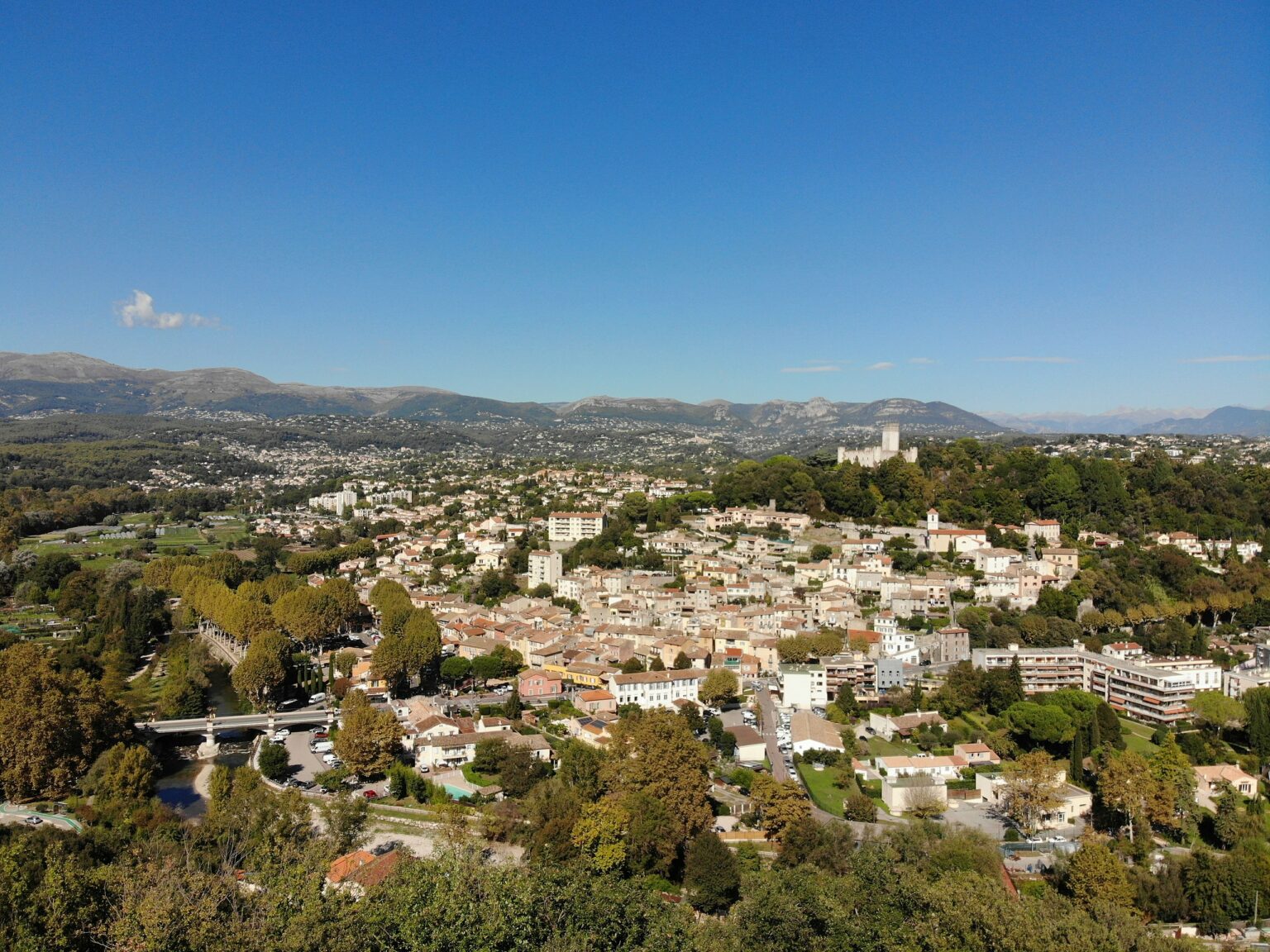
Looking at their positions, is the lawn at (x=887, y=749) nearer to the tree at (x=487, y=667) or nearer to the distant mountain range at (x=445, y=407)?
the tree at (x=487, y=667)

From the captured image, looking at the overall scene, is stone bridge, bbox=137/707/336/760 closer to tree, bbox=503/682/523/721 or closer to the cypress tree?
tree, bbox=503/682/523/721

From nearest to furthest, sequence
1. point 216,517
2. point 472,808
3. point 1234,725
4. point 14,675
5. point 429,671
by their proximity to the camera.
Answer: point 472,808
point 14,675
point 1234,725
point 429,671
point 216,517

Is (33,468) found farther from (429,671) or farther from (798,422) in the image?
(798,422)

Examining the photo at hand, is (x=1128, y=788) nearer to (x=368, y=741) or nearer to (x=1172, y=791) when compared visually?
(x=1172, y=791)

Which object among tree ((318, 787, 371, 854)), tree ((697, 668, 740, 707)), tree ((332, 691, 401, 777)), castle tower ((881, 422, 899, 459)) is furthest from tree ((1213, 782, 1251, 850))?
castle tower ((881, 422, 899, 459))

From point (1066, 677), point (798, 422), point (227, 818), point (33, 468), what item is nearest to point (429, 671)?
point (227, 818)
